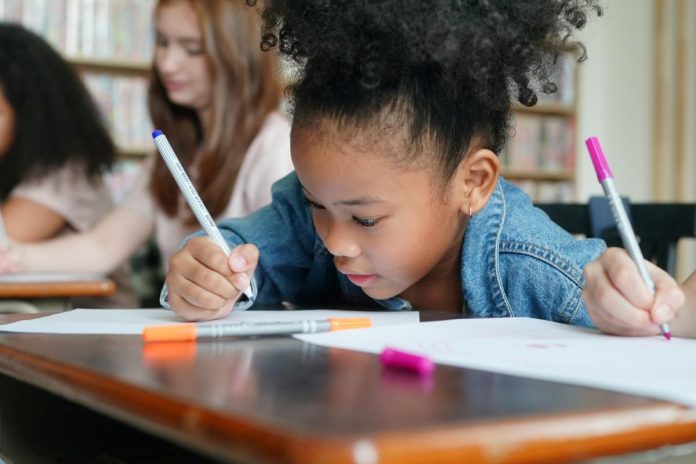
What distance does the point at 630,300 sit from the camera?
0.68 meters

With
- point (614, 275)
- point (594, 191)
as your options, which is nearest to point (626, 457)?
point (614, 275)

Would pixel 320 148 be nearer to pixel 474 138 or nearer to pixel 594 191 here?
pixel 474 138

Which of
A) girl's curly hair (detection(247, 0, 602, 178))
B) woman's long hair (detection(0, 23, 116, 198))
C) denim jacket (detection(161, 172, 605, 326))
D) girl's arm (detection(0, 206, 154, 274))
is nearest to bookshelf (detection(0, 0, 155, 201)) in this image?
woman's long hair (detection(0, 23, 116, 198))

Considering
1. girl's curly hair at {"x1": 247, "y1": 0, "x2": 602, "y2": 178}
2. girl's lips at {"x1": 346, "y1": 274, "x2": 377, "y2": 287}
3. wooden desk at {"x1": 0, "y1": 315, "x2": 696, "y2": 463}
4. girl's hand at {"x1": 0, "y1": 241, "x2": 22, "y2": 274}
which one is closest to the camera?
wooden desk at {"x1": 0, "y1": 315, "x2": 696, "y2": 463}

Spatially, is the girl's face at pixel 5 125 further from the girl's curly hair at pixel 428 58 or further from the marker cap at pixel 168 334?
the marker cap at pixel 168 334

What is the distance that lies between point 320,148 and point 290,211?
26 centimetres

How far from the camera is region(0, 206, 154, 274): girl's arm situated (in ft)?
6.59

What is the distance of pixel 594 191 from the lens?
4227 millimetres

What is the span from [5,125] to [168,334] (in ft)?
6.33

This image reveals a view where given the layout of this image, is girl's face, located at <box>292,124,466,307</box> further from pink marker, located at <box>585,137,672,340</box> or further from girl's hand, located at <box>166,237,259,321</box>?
pink marker, located at <box>585,137,672,340</box>

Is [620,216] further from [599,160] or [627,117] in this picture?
[627,117]

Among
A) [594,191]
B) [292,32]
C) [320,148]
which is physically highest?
[292,32]

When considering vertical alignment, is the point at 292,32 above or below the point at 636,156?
above

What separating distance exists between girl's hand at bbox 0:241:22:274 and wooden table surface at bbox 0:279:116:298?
0.41 meters
